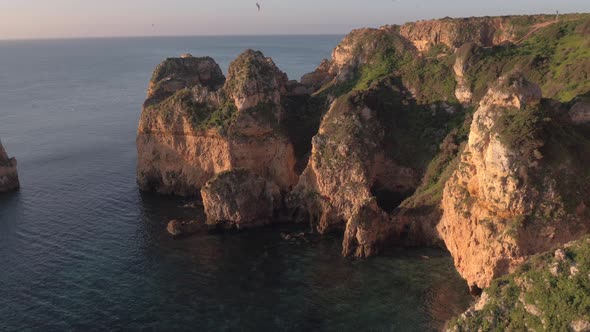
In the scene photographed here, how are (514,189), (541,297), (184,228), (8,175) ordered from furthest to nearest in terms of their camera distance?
(8,175)
(184,228)
(514,189)
(541,297)

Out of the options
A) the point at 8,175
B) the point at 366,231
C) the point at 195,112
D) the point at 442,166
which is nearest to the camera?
the point at 366,231

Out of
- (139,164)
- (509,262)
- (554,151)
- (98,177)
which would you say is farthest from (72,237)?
(554,151)

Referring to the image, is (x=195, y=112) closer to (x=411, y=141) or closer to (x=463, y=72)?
(x=411, y=141)

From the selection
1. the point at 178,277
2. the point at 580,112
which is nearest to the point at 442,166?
the point at 580,112

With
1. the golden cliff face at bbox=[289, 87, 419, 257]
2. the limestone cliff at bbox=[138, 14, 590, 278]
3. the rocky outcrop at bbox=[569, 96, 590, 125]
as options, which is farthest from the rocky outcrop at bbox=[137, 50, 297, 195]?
the rocky outcrop at bbox=[569, 96, 590, 125]

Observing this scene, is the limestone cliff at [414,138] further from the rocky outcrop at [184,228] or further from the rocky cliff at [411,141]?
the rocky outcrop at [184,228]

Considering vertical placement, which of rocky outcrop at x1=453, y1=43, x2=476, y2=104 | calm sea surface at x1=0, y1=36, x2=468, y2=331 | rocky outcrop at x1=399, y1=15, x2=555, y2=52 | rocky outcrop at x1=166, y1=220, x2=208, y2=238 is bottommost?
calm sea surface at x1=0, y1=36, x2=468, y2=331

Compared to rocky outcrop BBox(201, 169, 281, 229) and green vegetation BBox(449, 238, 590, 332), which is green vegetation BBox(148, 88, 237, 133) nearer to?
rocky outcrop BBox(201, 169, 281, 229)

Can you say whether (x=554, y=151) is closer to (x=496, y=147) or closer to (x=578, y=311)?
(x=496, y=147)
